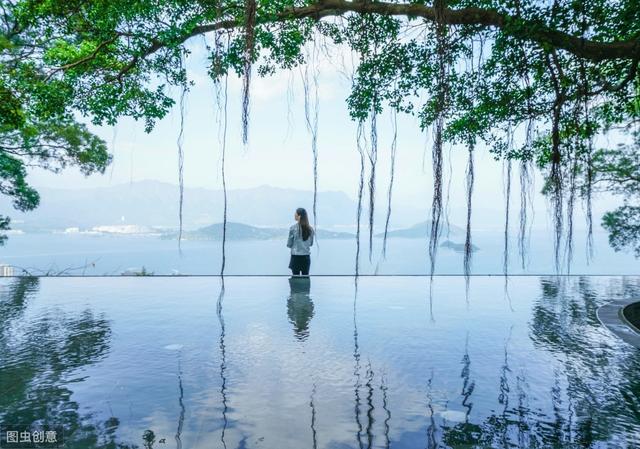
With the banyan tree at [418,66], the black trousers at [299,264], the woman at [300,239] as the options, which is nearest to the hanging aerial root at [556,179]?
the banyan tree at [418,66]

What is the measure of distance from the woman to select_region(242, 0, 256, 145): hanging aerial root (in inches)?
179

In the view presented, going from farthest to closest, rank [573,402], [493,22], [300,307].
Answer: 1. [300,307]
2. [493,22]
3. [573,402]

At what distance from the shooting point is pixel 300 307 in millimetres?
6191

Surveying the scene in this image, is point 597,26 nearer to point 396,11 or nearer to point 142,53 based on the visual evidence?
point 396,11

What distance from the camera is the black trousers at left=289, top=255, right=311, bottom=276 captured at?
28.0 feet

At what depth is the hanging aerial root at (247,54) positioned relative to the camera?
9.25ft

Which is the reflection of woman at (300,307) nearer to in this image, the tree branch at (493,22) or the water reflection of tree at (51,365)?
the water reflection of tree at (51,365)

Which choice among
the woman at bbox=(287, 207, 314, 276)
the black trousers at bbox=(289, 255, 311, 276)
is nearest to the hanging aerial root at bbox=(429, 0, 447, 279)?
the woman at bbox=(287, 207, 314, 276)

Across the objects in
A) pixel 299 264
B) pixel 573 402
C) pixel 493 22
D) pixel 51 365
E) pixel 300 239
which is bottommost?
pixel 51 365

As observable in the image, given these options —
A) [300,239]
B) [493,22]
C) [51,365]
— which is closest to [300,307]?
[300,239]

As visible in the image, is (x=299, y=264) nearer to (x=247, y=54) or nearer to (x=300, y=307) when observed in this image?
(x=300, y=307)

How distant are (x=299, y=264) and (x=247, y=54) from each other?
6.18 meters

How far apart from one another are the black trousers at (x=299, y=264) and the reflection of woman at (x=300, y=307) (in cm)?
28

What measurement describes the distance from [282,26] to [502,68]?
321cm
